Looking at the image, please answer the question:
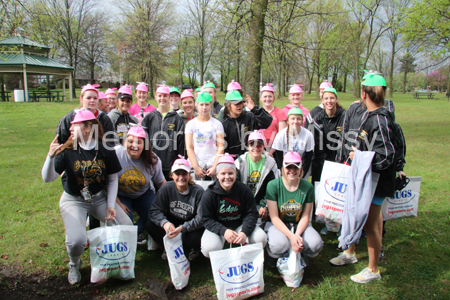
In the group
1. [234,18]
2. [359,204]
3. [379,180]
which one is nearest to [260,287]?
[359,204]

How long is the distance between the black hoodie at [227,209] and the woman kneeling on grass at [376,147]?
1.25 meters

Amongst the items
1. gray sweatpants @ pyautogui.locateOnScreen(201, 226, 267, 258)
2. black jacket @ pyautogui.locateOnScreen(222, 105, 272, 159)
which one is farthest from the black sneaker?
black jacket @ pyautogui.locateOnScreen(222, 105, 272, 159)

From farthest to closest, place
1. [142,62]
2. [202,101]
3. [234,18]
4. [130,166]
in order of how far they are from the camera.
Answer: [142,62] < [234,18] < [202,101] < [130,166]

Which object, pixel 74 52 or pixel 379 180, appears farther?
pixel 74 52

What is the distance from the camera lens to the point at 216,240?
3.40 meters

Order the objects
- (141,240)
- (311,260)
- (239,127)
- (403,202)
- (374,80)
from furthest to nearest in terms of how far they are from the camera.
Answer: (239,127), (141,240), (403,202), (311,260), (374,80)

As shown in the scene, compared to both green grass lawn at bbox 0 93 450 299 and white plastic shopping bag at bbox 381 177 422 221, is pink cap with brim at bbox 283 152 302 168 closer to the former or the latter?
green grass lawn at bbox 0 93 450 299

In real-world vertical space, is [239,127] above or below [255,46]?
below

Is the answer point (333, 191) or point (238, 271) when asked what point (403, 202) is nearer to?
point (333, 191)

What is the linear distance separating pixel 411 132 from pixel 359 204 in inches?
492

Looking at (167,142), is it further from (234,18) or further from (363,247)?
(234,18)

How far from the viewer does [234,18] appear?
8.93 meters

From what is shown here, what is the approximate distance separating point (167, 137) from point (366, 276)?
3.33m

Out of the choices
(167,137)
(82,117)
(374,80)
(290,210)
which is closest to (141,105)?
(167,137)
